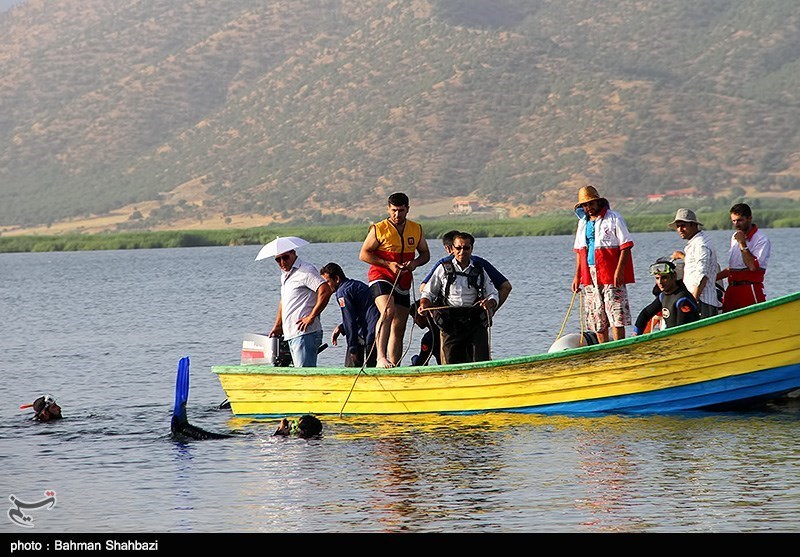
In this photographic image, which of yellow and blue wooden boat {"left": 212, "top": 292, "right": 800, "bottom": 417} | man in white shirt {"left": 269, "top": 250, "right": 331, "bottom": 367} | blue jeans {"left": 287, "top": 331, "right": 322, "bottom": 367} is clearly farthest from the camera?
blue jeans {"left": 287, "top": 331, "right": 322, "bottom": 367}

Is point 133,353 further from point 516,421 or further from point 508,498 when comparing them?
point 508,498

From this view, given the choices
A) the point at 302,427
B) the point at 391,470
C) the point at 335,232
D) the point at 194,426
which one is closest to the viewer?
the point at 391,470

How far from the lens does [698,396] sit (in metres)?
14.9

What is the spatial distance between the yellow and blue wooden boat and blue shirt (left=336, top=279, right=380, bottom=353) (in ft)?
1.60

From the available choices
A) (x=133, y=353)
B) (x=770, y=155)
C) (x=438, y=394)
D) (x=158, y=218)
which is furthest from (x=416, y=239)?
(x=158, y=218)

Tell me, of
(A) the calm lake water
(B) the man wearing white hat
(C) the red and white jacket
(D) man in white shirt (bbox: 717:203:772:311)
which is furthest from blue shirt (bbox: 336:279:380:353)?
(D) man in white shirt (bbox: 717:203:772:311)

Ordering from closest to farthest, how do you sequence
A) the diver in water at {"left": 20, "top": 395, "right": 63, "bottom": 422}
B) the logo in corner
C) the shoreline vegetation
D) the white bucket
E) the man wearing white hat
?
1. the logo in corner
2. the man wearing white hat
3. the white bucket
4. the diver in water at {"left": 20, "top": 395, "right": 63, "bottom": 422}
5. the shoreline vegetation

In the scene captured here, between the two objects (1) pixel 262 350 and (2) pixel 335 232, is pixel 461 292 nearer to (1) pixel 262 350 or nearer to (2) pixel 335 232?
(1) pixel 262 350

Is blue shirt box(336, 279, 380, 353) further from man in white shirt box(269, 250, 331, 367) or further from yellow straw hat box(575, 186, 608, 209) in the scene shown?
yellow straw hat box(575, 186, 608, 209)

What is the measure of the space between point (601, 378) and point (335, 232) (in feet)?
285

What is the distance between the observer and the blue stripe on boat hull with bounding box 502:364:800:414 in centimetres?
1448

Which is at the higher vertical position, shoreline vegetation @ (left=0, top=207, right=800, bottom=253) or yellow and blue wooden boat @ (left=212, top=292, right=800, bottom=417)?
shoreline vegetation @ (left=0, top=207, right=800, bottom=253)

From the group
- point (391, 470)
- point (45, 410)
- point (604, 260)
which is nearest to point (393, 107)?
point (45, 410)
